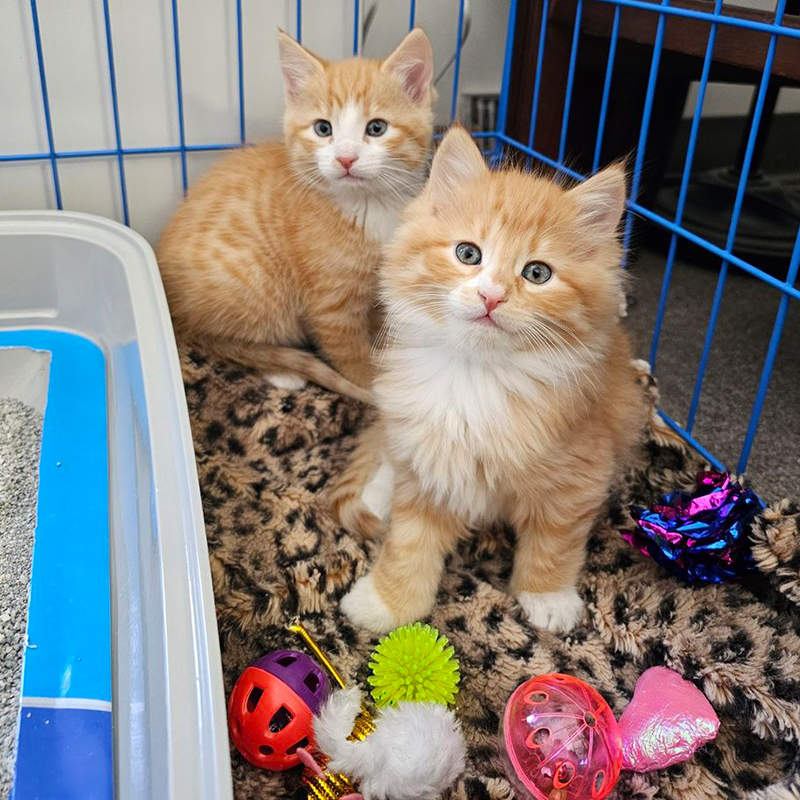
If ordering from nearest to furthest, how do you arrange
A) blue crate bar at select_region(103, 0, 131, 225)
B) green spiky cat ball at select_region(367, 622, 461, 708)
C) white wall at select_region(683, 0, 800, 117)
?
1. green spiky cat ball at select_region(367, 622, 461, 708)
2. blue crate bar at select_region(103, 0, 131, 225)
3. white wall at select_region(683, 0, 800, 117)

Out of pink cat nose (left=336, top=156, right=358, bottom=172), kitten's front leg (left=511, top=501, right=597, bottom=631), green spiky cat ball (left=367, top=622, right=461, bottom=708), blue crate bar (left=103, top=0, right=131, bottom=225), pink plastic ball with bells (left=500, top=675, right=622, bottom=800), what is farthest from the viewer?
blue crate bar (left=103, top=0, right=131, bottom=225)

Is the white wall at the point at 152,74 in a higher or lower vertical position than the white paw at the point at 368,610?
higher

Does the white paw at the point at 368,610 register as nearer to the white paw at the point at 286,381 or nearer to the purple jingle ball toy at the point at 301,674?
the purple jingle ball toy at the point at 301,674

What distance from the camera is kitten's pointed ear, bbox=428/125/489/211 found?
1.06 meters

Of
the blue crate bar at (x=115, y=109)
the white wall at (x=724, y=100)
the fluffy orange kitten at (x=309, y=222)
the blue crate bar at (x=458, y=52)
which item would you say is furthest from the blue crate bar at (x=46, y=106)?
the white wall at (x=724, y=100)

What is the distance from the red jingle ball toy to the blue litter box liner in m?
0.15

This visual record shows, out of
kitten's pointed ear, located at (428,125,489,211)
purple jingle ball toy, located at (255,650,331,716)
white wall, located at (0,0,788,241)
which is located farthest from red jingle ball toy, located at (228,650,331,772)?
white wall, located at (0,0,788,241)

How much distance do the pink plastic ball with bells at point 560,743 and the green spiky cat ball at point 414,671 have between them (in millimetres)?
89

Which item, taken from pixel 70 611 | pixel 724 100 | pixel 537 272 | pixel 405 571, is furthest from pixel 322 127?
pixel 724 100

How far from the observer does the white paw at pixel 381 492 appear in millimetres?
1268

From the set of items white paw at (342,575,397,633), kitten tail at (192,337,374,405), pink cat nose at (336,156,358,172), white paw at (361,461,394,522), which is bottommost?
white paw at (342,575,397,633)

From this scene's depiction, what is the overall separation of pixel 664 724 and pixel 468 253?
628 millimetres

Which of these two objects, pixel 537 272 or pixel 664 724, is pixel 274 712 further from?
pixel 537 272

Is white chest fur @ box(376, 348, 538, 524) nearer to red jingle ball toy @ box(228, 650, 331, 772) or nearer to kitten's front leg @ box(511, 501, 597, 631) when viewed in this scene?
kitten's front leg @ box(511, 501, 597, 631)
